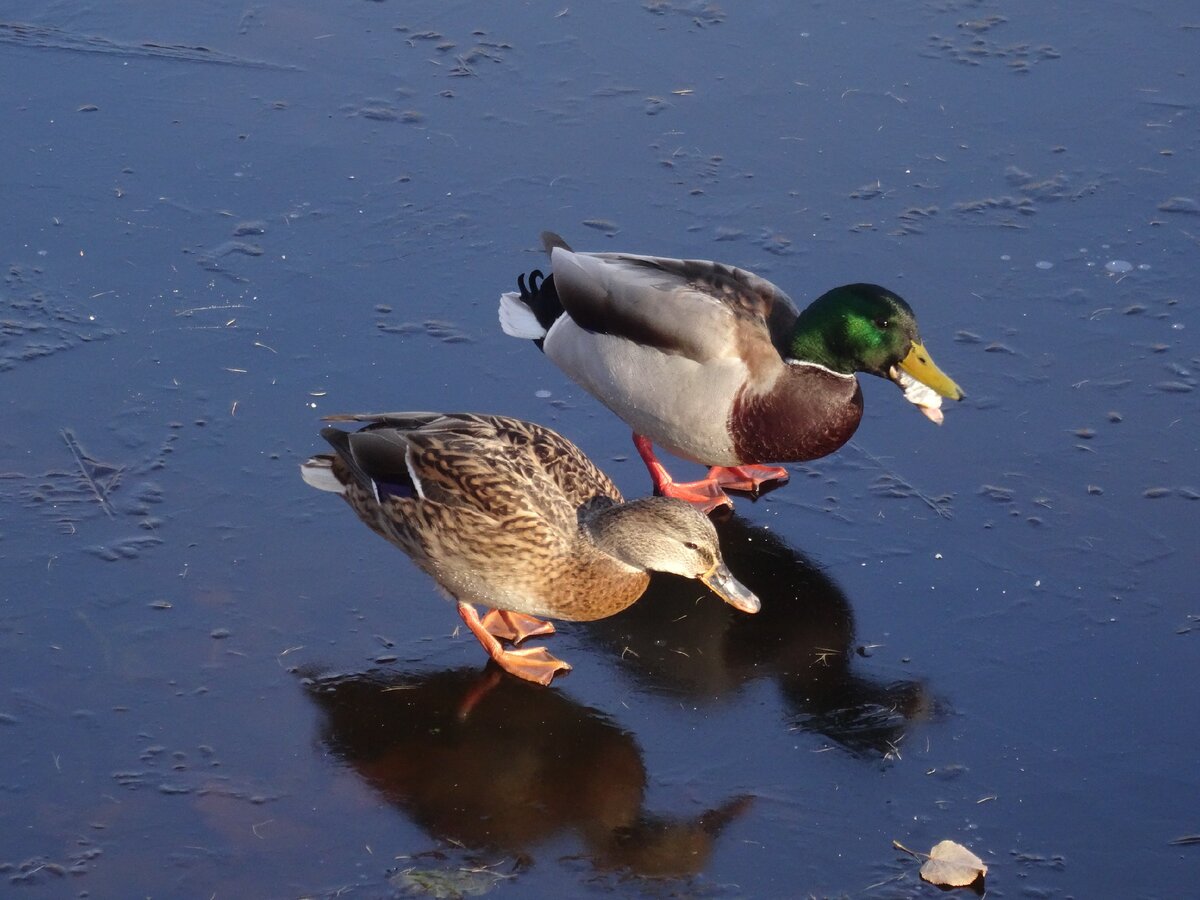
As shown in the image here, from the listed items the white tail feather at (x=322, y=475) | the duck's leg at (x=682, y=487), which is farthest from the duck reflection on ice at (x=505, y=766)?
the duck's leg at (x=682, y=487)

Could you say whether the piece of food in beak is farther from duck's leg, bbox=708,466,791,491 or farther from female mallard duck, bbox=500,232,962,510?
duck's leg, bbox=708,466,791,491

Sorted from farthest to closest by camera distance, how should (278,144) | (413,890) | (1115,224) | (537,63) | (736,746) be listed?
(537,63), (278,144), (1115,224), (736,746), (413,890)

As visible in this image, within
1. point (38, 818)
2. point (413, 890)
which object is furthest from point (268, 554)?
point (413, 890)

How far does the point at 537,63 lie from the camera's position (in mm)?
7297

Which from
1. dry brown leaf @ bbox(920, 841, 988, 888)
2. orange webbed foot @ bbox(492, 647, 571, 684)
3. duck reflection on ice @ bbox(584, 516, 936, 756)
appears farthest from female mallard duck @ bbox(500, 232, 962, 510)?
dry brown leaf @ bbox(920, 841, 988, 888)

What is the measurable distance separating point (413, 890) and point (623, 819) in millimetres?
561

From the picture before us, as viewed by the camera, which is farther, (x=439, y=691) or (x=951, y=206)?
(x=951, y=206)

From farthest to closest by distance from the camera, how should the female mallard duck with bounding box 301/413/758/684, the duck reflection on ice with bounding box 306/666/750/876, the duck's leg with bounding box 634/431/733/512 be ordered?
the duck's leg with bounding box 634/431/733/512 < the female mallard duck with bounding box 301/413/758/684 < the duck reflection on ice with bounding box 306/666/750/876

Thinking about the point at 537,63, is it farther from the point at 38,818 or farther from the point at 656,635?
the point at 38,818

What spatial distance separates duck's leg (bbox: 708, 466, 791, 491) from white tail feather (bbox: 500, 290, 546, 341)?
2.68ft

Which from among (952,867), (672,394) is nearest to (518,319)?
(672,394)

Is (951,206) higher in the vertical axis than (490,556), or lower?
higher

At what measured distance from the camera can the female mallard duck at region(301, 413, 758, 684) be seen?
4234 millimetres

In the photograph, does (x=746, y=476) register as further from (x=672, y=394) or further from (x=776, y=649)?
(x=776, y=649)
